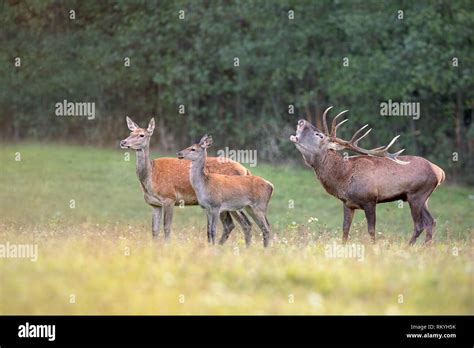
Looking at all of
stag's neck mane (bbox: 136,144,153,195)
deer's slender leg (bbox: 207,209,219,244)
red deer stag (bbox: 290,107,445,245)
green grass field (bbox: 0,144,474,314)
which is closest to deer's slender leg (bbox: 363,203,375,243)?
red deer stag (bbox: 290,107,445,245)

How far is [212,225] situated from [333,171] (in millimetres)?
1888

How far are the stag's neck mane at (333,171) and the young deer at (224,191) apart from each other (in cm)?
78

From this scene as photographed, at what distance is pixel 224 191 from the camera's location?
48.1 feet

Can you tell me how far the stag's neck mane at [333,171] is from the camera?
49.4 feet

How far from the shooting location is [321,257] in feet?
39.9

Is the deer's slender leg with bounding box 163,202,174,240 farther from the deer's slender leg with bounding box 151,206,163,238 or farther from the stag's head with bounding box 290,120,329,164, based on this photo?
the stag's head with bounding box 290,120,329,164

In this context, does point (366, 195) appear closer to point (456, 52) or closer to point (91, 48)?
point (456, 52)

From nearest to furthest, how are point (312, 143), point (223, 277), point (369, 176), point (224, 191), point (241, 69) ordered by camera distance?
1. point (223, 277)
2. point (224, 191)
3. point (369, 176)
4. point (312, 143)
5. point (241, 69)

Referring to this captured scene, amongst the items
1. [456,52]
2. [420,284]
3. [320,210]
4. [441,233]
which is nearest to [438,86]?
[456,52]

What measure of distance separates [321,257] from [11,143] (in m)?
24.3

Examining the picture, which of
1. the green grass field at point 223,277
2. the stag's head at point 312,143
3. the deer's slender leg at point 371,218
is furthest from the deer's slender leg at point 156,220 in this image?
the deer's slender leg at point 371,218

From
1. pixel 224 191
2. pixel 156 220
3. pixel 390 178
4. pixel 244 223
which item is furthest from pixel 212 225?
pixel 390 178

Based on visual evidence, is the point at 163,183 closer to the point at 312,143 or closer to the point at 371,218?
the point at 312,143
